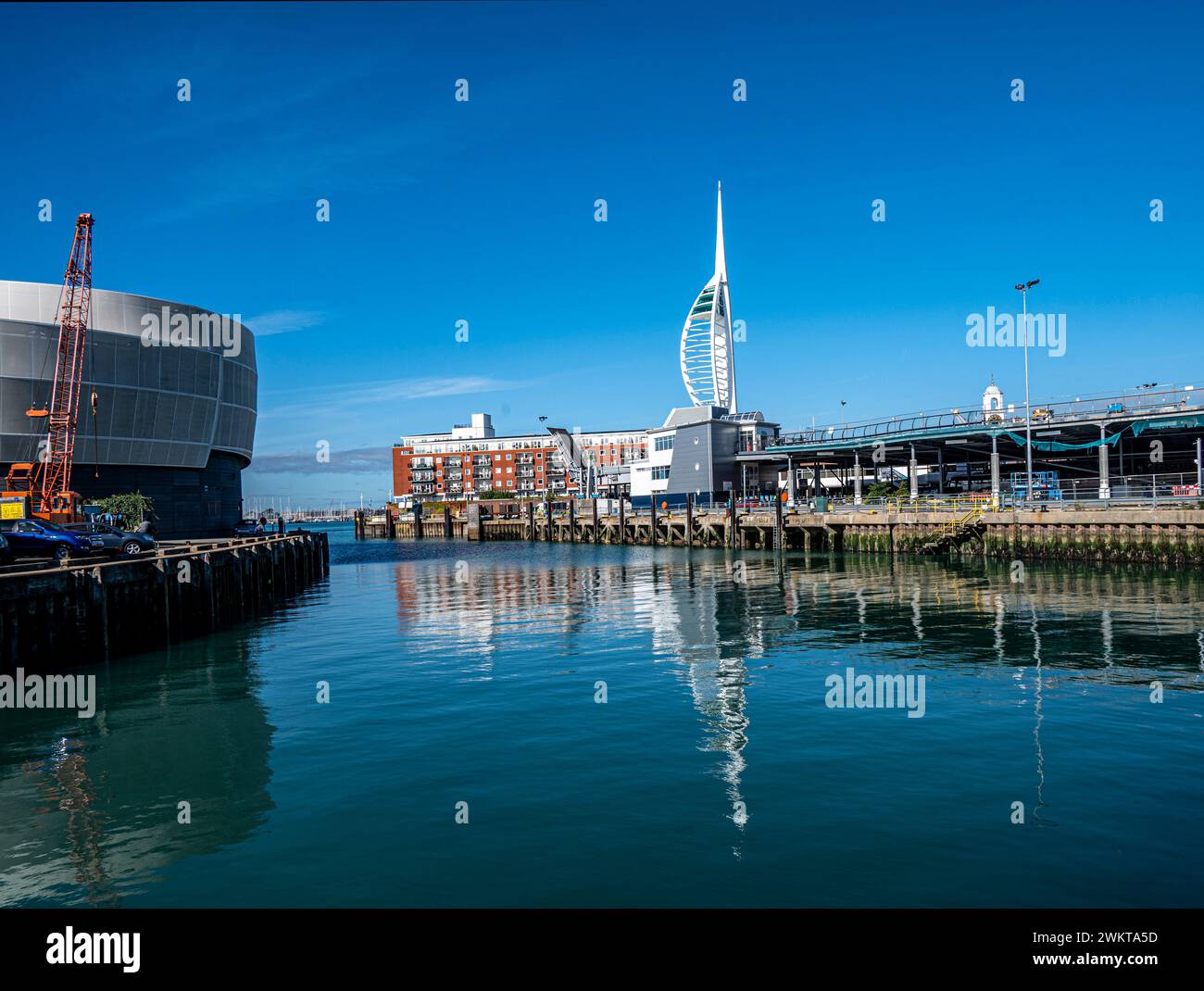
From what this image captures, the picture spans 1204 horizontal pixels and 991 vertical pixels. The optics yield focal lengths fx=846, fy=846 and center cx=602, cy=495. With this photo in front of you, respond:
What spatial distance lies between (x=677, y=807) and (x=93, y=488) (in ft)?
273

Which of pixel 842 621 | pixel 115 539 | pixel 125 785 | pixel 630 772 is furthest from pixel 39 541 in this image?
pixel 842 621

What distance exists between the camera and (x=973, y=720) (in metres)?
16.6

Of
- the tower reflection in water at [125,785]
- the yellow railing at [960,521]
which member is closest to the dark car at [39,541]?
the tower reflection in water at [125,785]

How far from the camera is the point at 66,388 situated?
7525 centimetres

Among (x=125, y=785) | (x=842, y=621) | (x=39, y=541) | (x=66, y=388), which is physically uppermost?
(x=66, y=388)

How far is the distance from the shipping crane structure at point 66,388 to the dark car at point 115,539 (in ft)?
113

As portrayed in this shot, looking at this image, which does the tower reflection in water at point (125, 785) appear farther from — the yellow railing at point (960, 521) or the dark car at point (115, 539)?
the yellow railing at point (960, 521)

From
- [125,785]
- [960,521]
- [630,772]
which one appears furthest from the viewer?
[960,521]

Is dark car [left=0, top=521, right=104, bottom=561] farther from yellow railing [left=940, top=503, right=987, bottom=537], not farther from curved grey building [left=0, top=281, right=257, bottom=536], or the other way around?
yellow railing [left=940, top=503, right=987, bottom=537]

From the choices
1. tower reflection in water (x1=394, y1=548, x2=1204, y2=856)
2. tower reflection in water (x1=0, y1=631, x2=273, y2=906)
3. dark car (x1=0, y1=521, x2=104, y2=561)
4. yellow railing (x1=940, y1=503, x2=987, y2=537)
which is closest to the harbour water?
tower reflection in water (x1=0, y1=631, x2=273, y2=906)

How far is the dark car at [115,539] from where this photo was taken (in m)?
39.6

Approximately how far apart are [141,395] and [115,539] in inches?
1908

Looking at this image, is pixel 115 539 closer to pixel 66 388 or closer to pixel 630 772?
pixel 630 772
